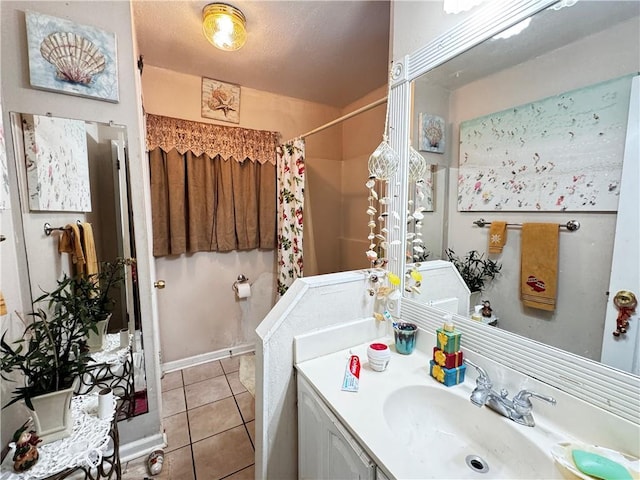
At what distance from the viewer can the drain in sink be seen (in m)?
0.74

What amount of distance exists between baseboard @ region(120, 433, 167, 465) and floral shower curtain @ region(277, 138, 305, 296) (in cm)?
128

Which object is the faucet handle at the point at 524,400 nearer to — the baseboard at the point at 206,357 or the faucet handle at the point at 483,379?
the faucet handle at the point at 483,379

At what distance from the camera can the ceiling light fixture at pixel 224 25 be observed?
4.74 ft

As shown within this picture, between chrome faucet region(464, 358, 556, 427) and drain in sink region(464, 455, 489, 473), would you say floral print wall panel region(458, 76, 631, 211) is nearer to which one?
chrome faucet region(464, 358, 556, 427)

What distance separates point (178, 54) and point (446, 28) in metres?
1.81

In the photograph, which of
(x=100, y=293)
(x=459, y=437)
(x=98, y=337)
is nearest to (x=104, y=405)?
(x=98, y=337)

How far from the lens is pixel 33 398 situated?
2.87ft

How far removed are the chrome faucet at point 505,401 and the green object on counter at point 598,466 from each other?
13cm

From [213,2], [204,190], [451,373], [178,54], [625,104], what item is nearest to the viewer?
[625,104]

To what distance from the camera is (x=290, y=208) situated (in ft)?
7.82

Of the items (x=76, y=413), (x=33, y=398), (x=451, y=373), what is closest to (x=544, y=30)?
(x=451, y=373)

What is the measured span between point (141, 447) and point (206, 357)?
3.19ft

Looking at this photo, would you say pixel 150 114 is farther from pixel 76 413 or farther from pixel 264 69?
pixel 76 413

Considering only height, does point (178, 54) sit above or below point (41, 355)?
above
